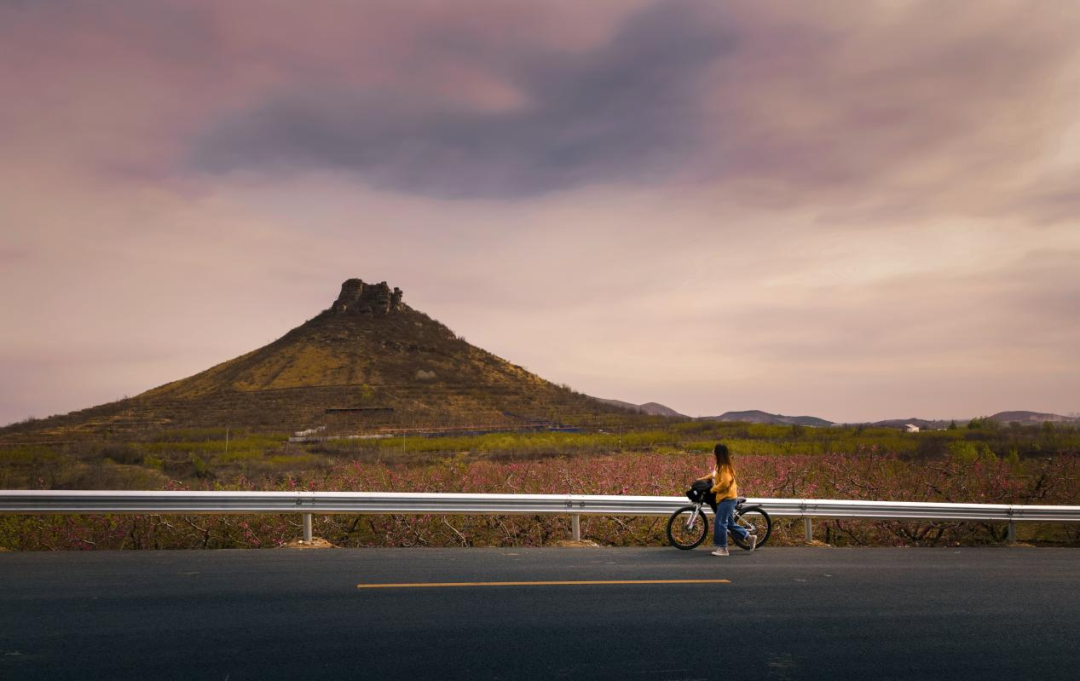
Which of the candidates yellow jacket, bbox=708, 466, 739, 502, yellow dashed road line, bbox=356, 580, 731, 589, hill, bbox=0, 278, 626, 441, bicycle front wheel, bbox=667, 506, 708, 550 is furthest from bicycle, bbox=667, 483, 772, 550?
hill, bbox=0, 278, 626, 441

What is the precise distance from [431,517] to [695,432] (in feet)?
172

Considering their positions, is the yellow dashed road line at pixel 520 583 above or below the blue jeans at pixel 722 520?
below

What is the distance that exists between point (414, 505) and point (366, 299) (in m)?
127

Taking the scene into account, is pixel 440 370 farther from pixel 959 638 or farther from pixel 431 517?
pixel 959 638

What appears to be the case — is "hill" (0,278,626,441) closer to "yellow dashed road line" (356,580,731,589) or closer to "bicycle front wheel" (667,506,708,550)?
"bicycle front wheel" (667,506,708,550)

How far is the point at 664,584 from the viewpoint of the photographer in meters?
8.56

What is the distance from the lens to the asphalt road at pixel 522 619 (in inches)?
218

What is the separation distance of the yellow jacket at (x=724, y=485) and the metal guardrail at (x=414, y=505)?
0.84 meters

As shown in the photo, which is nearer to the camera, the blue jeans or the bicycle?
the blue jeans

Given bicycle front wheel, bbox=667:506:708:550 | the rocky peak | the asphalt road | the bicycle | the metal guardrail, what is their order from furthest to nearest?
the rocky peak → bicycle front wheel, bbox=667:506:708:550 → the bicycle → the metal guardrail → the asphalt road

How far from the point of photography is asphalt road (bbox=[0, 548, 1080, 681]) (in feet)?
18.2

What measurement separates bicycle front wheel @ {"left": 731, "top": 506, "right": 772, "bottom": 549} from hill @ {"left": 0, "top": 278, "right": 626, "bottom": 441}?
61.1 meters

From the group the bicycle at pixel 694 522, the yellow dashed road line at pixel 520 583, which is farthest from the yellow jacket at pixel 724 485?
the yellow dashed road line at pixel 520 583

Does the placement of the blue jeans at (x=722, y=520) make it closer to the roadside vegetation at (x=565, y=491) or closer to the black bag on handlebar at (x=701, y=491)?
the black bag on handlebar at (x=701, y=491)
